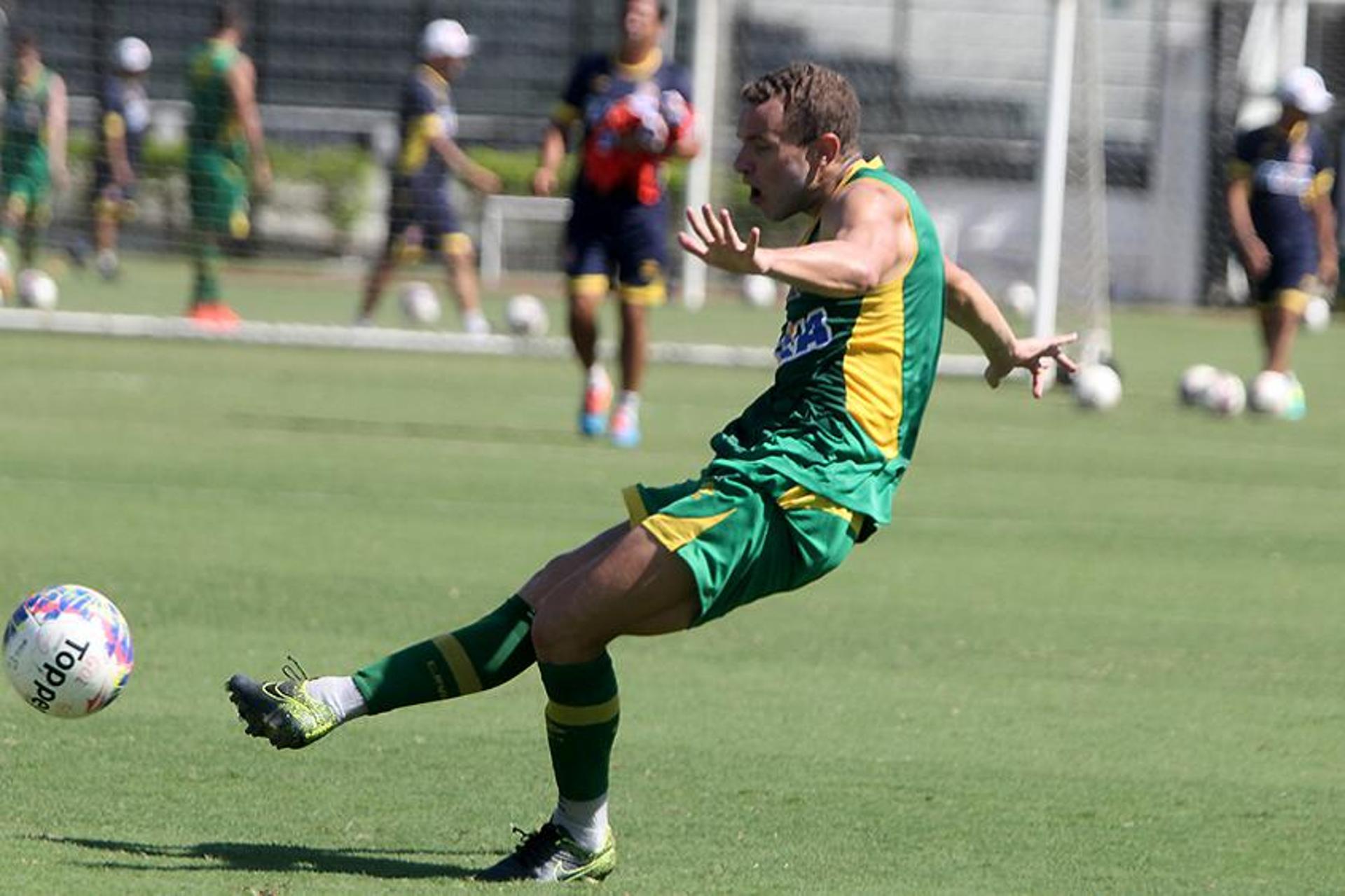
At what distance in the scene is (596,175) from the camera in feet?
45.5

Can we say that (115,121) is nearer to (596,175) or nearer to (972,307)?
(596,175)

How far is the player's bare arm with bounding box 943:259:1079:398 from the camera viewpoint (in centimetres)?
600

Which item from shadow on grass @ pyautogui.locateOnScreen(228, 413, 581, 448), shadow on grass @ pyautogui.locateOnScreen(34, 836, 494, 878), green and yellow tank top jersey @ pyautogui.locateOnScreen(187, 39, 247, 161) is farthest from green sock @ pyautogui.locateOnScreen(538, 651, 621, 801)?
green and yellow tank top jersey @ pyautogui.locateOnScreen(187, 39, 247, 161)

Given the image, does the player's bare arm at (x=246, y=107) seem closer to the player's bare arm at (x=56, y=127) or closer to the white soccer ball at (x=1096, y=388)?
the player's bare arm at (x=56, y=127)

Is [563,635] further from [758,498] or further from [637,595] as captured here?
[758,498]

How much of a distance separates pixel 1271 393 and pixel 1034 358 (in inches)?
464

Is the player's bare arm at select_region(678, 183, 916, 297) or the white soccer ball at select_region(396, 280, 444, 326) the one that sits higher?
the player's bare arm at select_region(678, 183, 916, 297)

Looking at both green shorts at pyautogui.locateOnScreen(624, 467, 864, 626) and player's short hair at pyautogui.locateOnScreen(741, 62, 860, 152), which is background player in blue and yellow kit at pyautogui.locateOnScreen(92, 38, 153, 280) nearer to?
player's short hair at pyautogui.locateOnScreen(741, 62, 860, 152)

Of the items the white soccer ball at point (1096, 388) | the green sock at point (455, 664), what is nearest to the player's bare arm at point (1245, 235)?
the white soccer ball at point (1096, 388)

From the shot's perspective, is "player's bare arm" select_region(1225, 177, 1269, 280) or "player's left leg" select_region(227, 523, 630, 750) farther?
"player's bare arm" select_region(1225, 177, 1269, 280)

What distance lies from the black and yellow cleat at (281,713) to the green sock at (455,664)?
0.13 m

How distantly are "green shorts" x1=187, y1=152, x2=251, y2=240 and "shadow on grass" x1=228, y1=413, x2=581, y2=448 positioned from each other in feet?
20.7

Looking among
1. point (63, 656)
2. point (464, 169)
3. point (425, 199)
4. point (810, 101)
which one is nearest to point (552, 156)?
point (464, 169)

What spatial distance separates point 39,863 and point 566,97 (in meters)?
9.52
